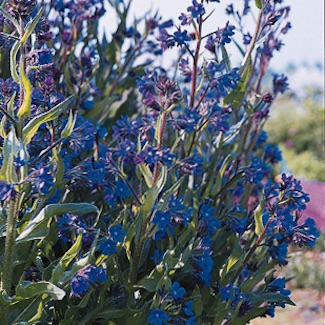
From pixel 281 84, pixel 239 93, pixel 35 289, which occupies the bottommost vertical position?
pixel 35 289

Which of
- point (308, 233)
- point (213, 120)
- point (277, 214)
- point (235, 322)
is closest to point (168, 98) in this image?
point (213, 120)

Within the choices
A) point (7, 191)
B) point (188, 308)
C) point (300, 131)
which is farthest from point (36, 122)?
point (300, 131)

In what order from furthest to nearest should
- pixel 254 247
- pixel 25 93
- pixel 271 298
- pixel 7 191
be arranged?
pixel 271 298 → pixel 254 247 → pixel 25 93 → pixel 7 191

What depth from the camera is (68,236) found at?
66.4 inches

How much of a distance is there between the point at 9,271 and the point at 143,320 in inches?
16.2

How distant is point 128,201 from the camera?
1.97 meters

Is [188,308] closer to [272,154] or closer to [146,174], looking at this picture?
[146,174]

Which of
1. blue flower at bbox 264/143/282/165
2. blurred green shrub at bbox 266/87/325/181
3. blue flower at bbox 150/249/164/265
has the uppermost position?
blurred green shrub at bbox 266/87/325/181

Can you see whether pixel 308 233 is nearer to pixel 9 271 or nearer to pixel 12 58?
pixel 9 271

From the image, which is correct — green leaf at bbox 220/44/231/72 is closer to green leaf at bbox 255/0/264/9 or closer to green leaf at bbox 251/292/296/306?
green leaf at bbox 255/0/264/9

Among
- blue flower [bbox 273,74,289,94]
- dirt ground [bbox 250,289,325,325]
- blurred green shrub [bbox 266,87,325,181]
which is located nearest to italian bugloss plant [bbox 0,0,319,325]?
blue flower [bbox 273,74,289,94]

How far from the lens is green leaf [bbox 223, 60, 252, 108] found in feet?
6.57

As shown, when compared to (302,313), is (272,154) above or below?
below

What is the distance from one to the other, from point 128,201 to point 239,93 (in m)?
0.49
